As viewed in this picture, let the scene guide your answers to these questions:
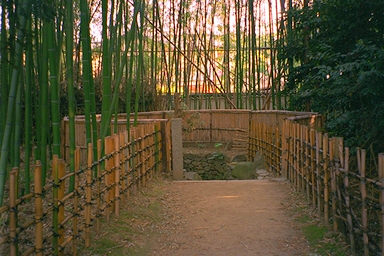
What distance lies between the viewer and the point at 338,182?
4105mm

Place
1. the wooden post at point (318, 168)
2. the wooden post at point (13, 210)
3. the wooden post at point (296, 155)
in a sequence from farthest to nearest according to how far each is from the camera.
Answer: the wooden post at point (296, 155)
the wooden post at point (318, 168)
the wooden post at point (13, 210)

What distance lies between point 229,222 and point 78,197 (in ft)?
5.26

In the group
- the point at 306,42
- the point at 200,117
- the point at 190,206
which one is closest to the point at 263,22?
the point at 200,117

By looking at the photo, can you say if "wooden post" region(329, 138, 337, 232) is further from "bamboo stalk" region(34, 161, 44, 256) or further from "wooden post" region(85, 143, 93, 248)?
"bamboo stalk" region(34, 161, 44, 256)

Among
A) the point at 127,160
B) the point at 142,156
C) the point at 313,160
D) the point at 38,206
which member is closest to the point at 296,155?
the point at 313,160

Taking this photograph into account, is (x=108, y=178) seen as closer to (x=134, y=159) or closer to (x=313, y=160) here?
(x=134, y=159)

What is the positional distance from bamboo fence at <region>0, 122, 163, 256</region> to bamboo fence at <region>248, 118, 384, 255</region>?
1804mm

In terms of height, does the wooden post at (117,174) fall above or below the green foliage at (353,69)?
below

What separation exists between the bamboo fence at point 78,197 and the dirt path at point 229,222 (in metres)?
0.53

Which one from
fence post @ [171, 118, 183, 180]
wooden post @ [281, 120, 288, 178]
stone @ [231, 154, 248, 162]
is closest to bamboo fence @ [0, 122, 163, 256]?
fence post @ [171, 118, 183, 180]

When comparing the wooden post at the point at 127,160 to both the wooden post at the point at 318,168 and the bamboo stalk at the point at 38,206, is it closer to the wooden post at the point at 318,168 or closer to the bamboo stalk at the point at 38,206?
the wooden post at the point at 318,168

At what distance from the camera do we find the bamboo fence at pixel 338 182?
3375 mm

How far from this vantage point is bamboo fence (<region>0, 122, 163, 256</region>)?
2992 mm

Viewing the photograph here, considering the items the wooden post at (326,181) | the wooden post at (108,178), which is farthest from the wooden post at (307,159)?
the wooden post at (108,178)
